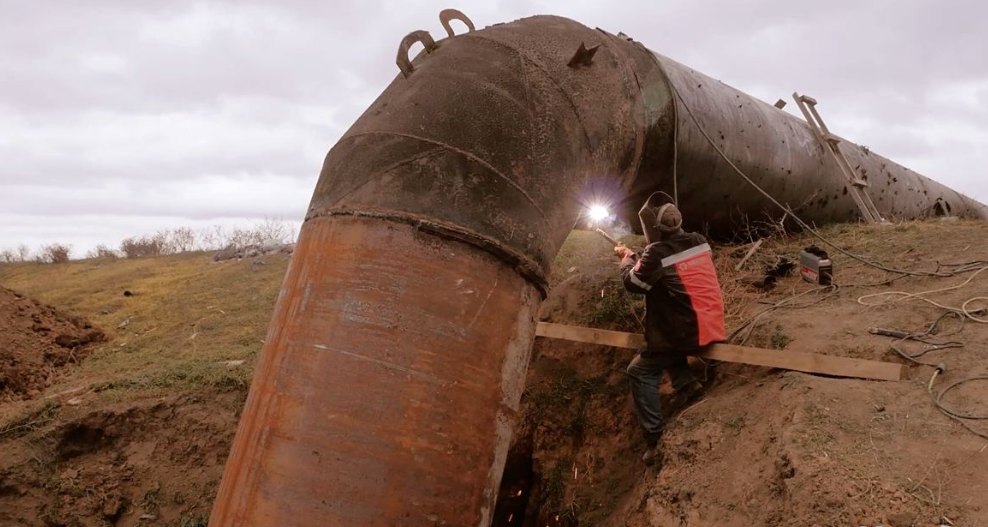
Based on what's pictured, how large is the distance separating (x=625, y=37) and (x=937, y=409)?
322 cm

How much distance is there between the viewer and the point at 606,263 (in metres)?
6.32

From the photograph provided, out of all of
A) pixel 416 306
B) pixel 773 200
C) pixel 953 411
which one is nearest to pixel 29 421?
pixel 416 306

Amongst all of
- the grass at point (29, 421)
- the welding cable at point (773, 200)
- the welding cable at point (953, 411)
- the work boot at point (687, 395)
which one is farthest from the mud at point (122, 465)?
the welding cable at point (953, 411)

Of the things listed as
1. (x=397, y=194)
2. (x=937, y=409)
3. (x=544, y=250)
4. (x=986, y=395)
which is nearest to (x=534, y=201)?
(x=544, y=250)

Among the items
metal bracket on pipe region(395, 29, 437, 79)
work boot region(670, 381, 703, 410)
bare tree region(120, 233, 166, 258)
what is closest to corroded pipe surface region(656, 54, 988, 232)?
work boot region(670, 381, 703, 410)

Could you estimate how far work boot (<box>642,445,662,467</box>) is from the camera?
3.62 meters

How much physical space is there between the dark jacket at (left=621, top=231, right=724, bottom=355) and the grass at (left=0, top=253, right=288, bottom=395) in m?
3.81

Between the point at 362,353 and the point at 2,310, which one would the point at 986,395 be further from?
the point at 2,310

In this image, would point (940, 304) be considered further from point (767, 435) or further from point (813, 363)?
point (767, 435)

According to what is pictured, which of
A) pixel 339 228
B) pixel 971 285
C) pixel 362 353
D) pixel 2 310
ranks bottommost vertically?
pixel 2 310

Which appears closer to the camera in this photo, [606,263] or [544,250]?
[544,250]

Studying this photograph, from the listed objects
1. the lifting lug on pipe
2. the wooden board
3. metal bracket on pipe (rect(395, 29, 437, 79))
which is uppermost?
the lifting lug on pipe

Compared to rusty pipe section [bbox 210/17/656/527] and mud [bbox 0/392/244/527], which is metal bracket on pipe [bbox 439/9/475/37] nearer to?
rusty pipe section [bbox 210/17/656/527]

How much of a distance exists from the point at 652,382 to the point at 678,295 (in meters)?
0.60
